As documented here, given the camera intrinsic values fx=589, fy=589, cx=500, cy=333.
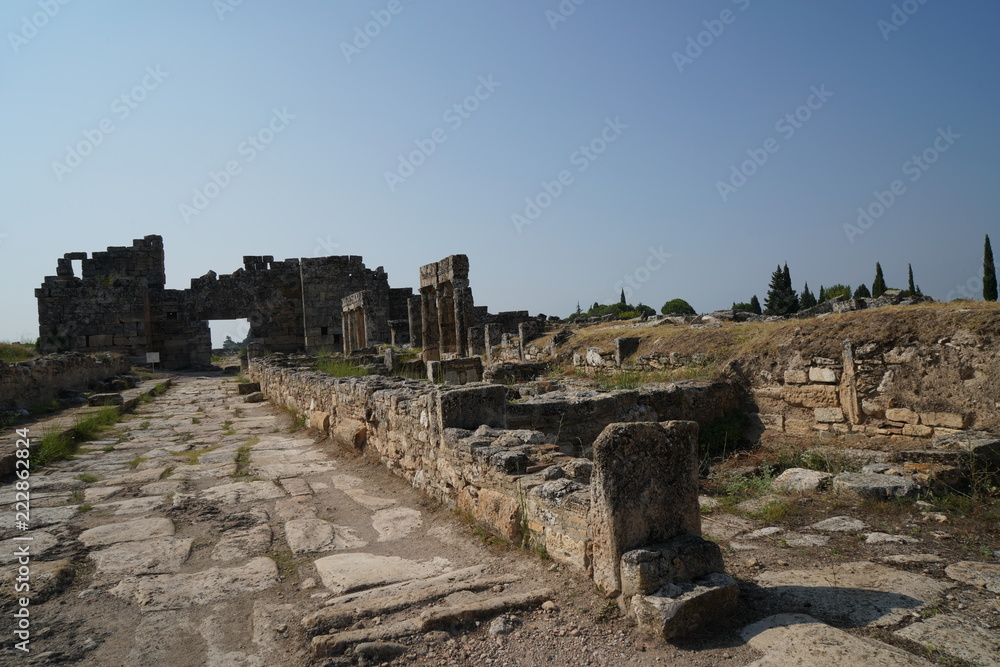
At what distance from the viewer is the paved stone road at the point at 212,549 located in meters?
3.02

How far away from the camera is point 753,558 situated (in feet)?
11.5

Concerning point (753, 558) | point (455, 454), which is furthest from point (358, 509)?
point (753, 558)

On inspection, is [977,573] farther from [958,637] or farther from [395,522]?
[395,522]

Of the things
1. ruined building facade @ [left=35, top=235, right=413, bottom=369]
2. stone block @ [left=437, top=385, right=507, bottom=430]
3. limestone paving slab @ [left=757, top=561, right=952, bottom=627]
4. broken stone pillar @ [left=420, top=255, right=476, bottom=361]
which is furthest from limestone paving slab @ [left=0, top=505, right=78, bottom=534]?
ruined building facade @ [left=35, top=235, right=413, bottom=369]

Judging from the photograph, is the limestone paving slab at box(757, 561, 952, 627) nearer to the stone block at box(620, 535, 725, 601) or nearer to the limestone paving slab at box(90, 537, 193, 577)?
the stone block at box(620, 535, 725, 601)

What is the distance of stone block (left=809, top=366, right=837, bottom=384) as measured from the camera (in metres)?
7.65

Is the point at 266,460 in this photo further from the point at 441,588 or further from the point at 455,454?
the point at 441,588

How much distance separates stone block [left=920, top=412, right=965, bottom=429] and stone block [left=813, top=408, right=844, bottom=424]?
0.93m

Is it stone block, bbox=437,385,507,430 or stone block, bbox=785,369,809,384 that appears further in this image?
stone block, bbox=785,369,809,384

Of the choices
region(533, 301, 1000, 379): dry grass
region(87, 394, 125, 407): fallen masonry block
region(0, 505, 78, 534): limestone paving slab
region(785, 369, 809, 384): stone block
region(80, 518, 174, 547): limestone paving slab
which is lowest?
region(80, 518, 174, 547): limestone paving slab

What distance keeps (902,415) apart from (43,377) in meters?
15.3

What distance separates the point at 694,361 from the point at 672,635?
24.9ft

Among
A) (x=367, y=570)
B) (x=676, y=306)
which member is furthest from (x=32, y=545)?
(x=676, y=306)

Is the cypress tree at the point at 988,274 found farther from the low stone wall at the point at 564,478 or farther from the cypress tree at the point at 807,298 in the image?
the low stone wall at the point at 564,478
